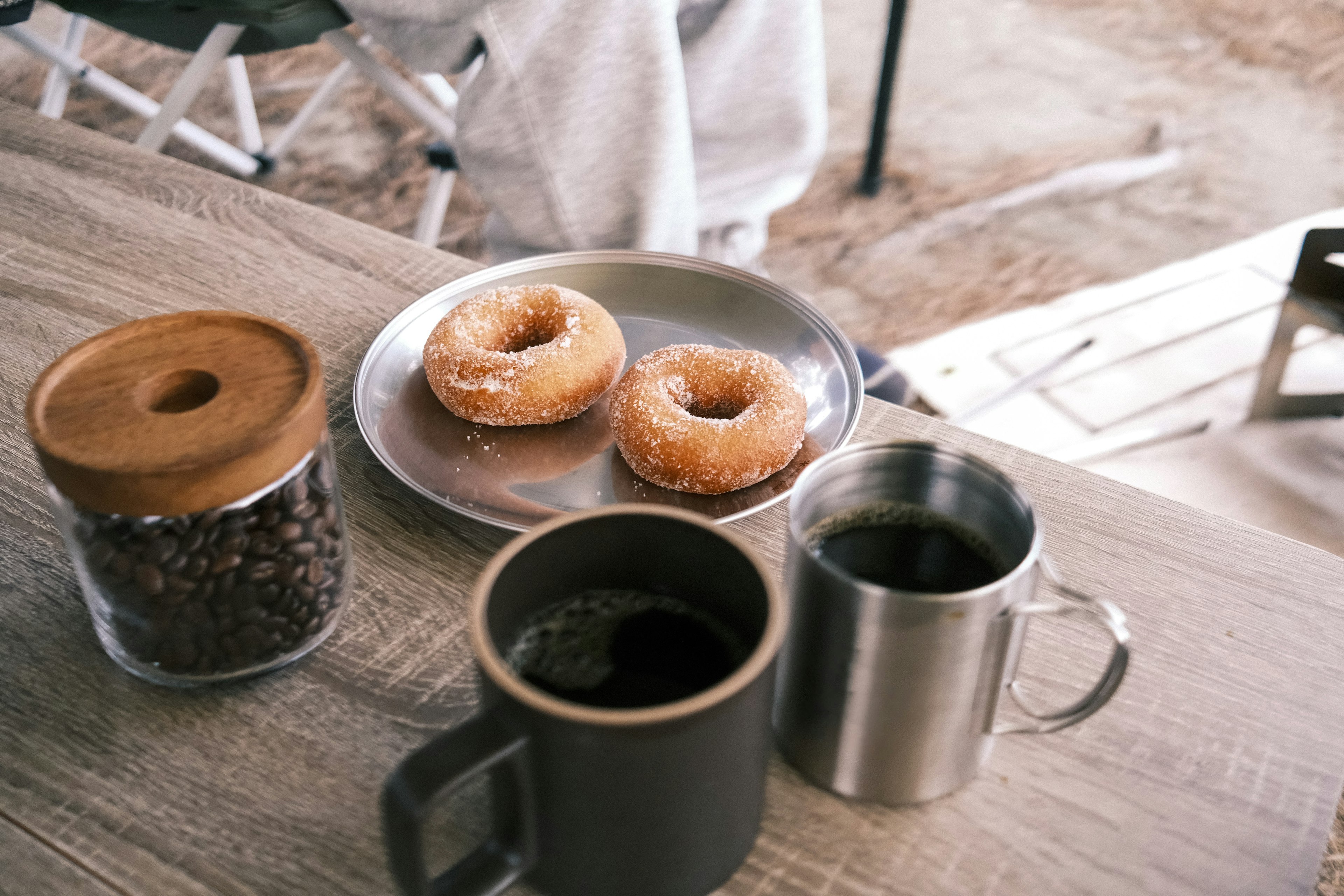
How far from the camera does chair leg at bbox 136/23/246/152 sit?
5.30 ft

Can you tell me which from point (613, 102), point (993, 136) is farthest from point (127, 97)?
point (993, 136)

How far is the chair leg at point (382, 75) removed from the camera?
1.63 m

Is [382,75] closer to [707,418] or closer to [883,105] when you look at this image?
[883,105]

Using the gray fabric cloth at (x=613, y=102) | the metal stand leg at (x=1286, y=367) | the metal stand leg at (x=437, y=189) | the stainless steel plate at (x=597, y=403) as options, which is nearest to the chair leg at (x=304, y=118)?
the metal stand leg at (x=437, y=189)

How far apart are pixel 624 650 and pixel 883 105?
1887 millimetres

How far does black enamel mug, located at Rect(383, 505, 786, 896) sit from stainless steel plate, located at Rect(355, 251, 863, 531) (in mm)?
191

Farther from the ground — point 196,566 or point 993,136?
point 196,566

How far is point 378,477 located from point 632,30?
0.78m

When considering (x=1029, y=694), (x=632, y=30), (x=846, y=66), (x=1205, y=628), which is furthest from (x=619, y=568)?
(x=846, y=66)

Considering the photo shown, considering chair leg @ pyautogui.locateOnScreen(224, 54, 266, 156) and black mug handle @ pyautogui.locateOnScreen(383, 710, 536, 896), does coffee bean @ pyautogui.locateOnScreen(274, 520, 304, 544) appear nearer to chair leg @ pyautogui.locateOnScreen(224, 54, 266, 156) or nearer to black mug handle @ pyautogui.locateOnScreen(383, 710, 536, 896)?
black mug handle @ pyautogui.locateOnScreen(383, 710, 536, 896)

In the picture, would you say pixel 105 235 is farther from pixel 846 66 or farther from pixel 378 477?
pixel 846 66

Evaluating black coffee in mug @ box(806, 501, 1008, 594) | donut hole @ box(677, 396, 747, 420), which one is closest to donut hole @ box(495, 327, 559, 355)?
donut hole @ box(677, 396, 747, 420)

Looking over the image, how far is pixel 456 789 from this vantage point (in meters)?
0.36

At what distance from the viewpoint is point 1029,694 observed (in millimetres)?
573
